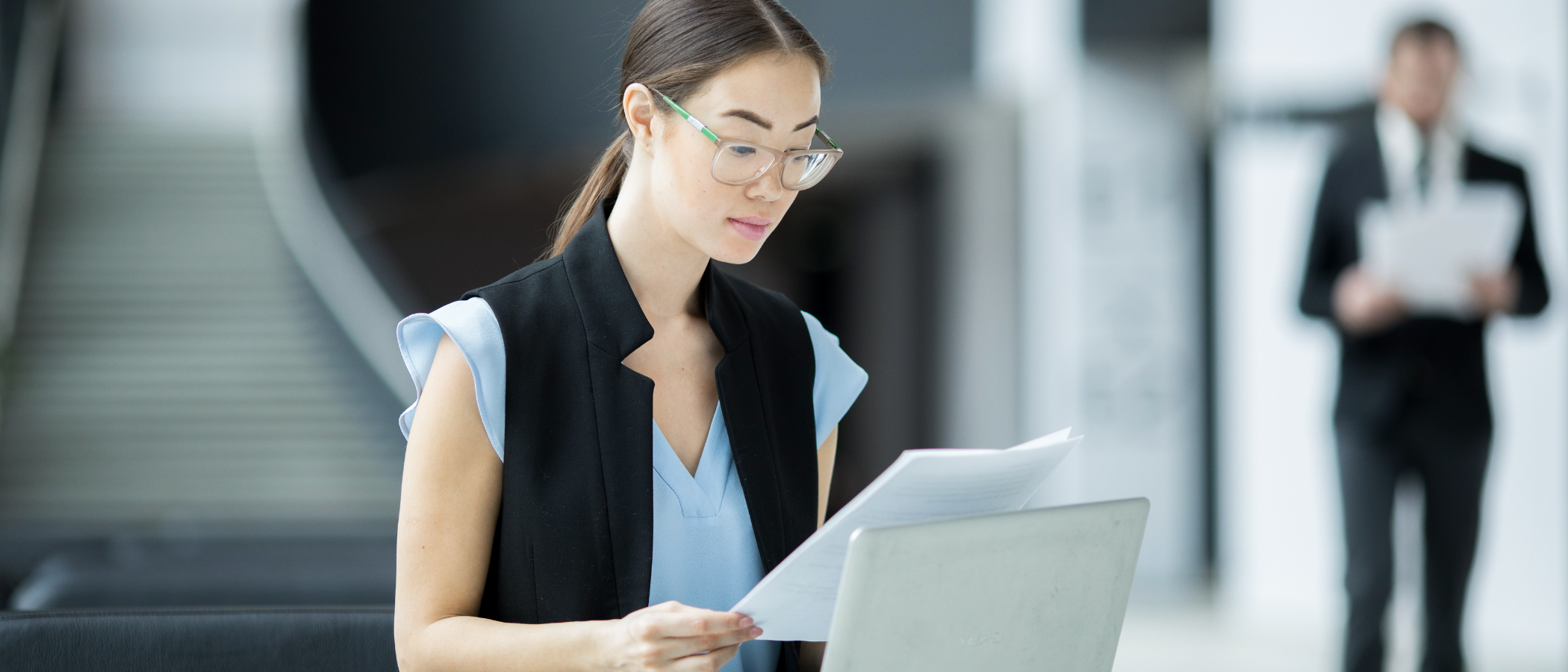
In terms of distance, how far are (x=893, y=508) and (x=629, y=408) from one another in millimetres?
362

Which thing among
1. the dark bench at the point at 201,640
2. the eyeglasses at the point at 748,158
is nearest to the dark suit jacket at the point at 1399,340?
the eyeglasses at the point at 748,158

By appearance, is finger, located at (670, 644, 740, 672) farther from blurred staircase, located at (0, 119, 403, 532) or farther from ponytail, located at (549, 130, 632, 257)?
blurred staircase, located at (0, 119, 403, 532)

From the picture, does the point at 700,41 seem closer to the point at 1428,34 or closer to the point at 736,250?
the point at 736,250

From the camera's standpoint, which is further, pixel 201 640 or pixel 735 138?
pixel 201 640

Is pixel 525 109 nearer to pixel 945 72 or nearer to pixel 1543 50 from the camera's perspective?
pixel 945 72

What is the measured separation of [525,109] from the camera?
8633 mm

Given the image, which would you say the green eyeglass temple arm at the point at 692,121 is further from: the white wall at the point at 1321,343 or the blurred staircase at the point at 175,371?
the blurred staircase at the point at 175,371

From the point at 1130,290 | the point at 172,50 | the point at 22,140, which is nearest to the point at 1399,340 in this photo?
the point at 1130,290

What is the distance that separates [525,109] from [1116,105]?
13.8ft

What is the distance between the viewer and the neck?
4.30 feet

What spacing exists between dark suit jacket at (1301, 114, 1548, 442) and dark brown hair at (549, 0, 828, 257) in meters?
2.25

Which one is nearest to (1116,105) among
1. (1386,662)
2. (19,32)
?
(1386,662)

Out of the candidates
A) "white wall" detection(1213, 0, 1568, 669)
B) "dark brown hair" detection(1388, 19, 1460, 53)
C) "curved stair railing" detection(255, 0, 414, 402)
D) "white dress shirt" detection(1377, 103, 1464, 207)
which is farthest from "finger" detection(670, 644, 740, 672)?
"curved stair railing" detection(255, 0, 414, 402)

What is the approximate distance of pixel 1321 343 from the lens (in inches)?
193
